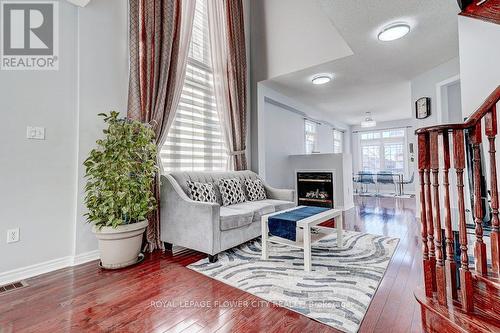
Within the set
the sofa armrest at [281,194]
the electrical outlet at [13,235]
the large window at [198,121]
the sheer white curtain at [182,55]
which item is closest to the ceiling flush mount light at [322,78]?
the large window at [198,121]

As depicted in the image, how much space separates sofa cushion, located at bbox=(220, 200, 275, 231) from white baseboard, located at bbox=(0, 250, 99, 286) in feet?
4.70

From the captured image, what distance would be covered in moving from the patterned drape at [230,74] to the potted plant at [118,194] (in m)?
1.82

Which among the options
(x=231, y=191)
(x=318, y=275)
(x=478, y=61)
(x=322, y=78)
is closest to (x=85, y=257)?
(x=231, y=191)

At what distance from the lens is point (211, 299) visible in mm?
1762

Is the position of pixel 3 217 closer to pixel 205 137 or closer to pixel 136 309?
pixel 136 309

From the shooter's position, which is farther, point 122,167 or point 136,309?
point 122,167

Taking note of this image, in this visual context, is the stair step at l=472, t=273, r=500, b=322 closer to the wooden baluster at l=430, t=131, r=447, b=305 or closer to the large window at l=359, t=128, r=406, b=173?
the wooden baluster at l=430, t=131, r=447, b=305

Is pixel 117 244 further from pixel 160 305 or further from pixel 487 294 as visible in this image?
pixel 487 294

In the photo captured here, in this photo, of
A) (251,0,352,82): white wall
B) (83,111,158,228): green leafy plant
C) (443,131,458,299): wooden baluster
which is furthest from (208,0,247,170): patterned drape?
(443,131,458,299): wooden baluster

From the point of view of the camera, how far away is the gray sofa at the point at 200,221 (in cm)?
243

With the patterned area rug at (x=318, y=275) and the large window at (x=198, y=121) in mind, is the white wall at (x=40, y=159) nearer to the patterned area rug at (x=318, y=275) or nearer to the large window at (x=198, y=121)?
the large window at (x=198, y=121)

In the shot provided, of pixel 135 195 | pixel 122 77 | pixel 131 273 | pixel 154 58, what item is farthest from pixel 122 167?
pixel 154 58

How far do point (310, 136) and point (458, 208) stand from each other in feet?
18.0

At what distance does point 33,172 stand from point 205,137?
7.02 ft
